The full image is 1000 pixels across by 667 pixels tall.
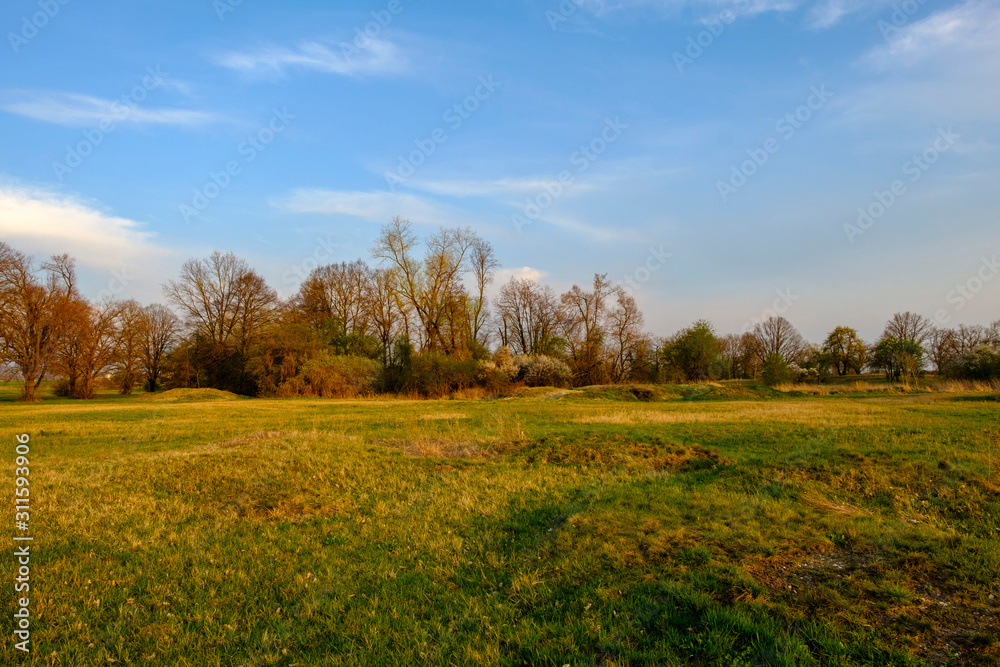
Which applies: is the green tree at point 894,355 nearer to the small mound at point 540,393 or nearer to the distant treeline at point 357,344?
the distant treeline at point 357,344

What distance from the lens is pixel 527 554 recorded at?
20.4ft

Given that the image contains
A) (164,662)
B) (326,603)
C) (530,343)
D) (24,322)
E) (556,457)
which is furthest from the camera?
(530,343)

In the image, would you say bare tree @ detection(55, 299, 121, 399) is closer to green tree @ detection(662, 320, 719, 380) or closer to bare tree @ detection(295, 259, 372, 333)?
bare tree @ detection(295, 259, 372, 333)

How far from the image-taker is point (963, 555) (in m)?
5.38

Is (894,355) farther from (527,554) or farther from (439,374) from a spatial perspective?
(527,554)

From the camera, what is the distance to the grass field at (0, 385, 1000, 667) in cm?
432

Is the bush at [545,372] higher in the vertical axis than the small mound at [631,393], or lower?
higher

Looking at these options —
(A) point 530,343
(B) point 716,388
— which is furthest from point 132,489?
(A) point 530,343

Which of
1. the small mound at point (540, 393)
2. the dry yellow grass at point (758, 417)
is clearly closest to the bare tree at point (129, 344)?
the small mound at point (540, 393)

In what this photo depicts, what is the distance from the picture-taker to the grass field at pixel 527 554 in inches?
170

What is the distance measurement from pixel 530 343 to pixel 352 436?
4167 cm

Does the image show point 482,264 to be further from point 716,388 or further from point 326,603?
point 326,603

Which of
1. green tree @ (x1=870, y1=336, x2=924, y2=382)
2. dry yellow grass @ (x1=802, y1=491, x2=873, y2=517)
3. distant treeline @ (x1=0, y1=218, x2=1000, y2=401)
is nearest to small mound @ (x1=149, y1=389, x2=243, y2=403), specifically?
distant treeline @ (x1=0, y1=218, x2=1000, y2=401)

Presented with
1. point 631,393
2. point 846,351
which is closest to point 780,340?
point 846,351
